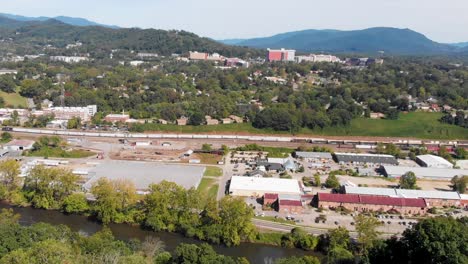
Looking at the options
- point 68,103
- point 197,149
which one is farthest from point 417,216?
point 68,103

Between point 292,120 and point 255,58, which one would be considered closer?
point 292,120

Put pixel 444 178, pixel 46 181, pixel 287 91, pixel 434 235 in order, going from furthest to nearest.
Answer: pixel 287 91, pixel 444 178, pixel 46 181, pixel 434 235

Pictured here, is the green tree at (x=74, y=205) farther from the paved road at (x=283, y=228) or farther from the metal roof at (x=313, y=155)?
the metal roof at (x=313, y=155)

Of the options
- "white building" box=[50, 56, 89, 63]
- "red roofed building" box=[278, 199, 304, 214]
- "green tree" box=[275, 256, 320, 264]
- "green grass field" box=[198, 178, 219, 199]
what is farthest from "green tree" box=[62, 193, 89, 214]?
"white building" box=[50, 56, 89, 63]

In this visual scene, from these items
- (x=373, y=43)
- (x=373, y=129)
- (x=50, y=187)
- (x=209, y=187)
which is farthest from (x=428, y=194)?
(x=373, y=43)

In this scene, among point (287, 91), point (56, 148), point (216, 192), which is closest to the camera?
point (216, 192)

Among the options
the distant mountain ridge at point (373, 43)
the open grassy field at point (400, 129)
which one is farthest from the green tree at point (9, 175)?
the distant mountain ridge at point (373, 43)

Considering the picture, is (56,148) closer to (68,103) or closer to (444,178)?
(68,103)
